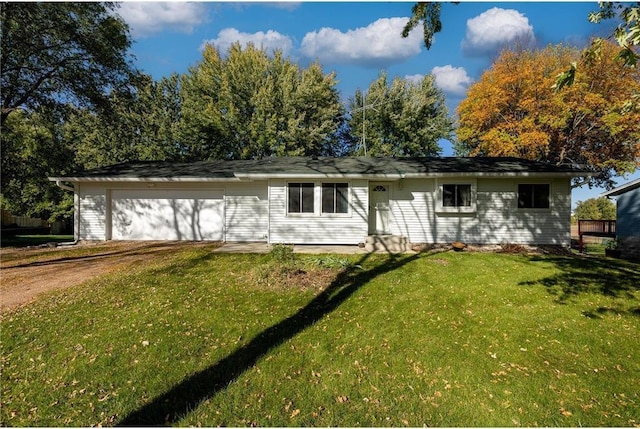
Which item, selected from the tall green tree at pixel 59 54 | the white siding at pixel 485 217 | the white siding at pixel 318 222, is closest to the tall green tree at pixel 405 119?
the white siding at pixel 485 217

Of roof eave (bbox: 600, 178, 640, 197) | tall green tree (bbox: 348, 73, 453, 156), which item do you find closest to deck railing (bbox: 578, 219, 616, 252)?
roof eave (bbox: 600, 178, 640, 197)

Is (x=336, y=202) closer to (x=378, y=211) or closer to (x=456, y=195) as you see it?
(x=378, y=211)

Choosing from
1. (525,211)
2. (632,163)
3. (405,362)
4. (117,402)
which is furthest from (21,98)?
(632,163)

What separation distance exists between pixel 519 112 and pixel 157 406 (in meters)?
24.8

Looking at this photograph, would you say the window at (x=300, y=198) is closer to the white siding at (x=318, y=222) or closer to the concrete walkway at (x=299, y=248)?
the white siding at (x=318, y=222)

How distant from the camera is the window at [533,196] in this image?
11.6 metres

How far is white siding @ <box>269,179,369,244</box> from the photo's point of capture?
11633mm

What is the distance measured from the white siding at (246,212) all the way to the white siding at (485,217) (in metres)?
5.21

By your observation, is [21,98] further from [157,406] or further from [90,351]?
[157,406]

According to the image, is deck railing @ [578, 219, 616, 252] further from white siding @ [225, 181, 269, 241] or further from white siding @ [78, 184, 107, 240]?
white siding @ [78, 184, 107, 240]

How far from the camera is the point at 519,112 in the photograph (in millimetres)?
21016

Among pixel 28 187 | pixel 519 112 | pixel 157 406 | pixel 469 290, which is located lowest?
pixel 157 406

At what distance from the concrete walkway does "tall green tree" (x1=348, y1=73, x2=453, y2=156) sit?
53.0 ft

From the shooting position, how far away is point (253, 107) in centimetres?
2519
